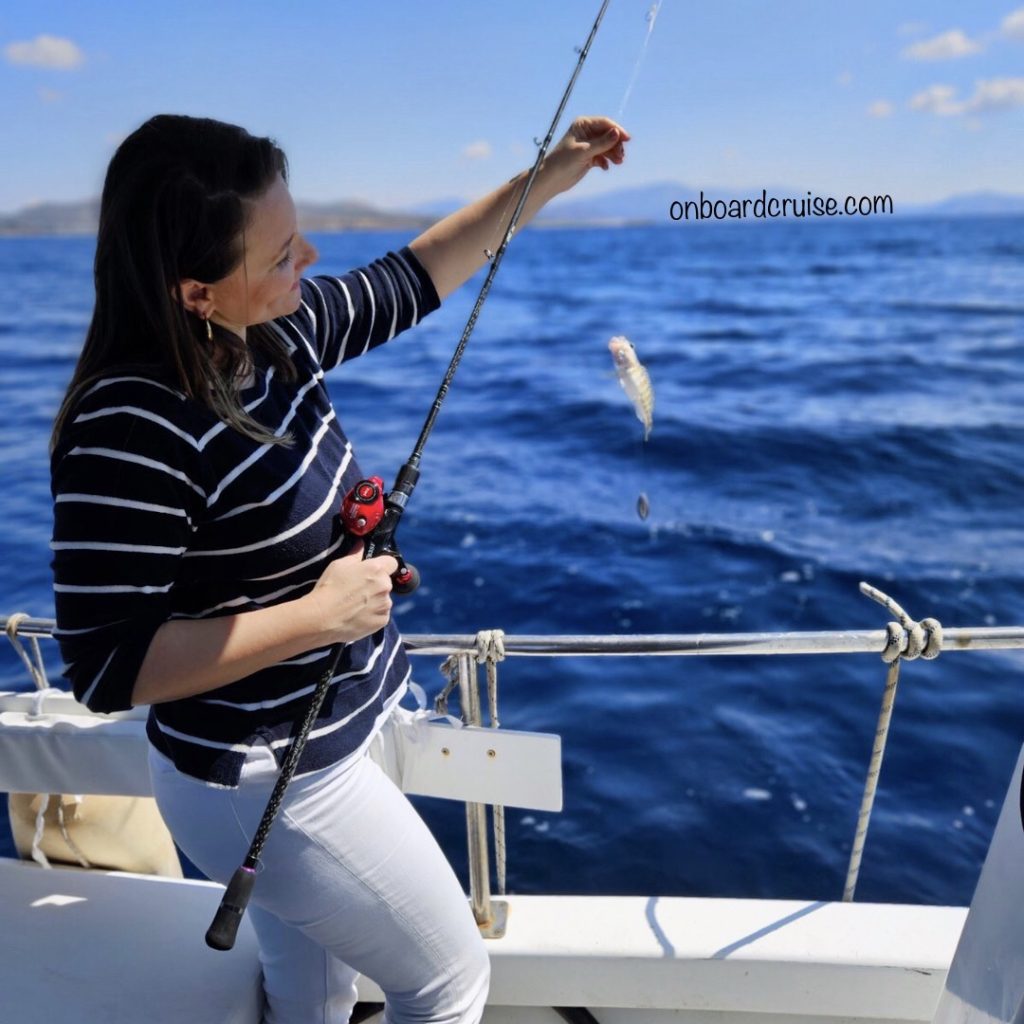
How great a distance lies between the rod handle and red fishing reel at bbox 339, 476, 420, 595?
0.43 meters

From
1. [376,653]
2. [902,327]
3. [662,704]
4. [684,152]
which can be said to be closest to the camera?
[376,653]

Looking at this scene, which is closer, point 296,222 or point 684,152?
point 296,222

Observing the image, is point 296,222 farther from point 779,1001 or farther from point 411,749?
point 779,1001

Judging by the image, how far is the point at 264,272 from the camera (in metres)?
1.25

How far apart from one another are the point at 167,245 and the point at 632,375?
4.18 feet

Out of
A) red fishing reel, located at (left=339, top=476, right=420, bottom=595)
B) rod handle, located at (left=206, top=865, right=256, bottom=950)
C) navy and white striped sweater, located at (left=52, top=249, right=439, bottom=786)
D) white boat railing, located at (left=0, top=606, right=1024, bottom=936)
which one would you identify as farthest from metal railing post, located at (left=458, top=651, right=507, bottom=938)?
rod handle, located at (left=206, top=865, right=256, bottom=950)

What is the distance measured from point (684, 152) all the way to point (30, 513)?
6243 mm

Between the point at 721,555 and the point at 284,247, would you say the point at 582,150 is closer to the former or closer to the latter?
the point at 284,247

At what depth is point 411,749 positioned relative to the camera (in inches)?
71.9

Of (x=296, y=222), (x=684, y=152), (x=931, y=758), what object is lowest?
(x=931, y=758)

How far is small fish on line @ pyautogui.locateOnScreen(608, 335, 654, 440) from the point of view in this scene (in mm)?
2227

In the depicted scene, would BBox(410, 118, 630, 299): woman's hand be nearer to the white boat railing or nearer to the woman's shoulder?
the white boat railing

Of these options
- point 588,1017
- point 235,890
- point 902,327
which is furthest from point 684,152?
point 902,327

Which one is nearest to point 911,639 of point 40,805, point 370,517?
point 370,517
